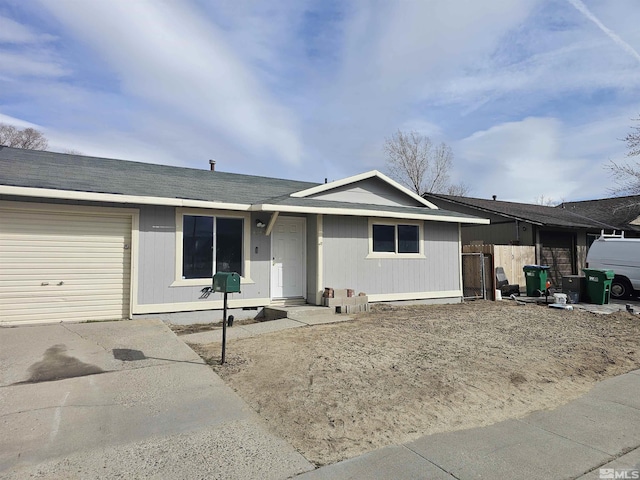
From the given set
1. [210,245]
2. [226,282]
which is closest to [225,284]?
[226,282]

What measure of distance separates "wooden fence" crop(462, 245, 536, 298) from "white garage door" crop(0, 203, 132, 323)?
12.3 m

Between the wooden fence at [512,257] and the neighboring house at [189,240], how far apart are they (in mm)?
3526

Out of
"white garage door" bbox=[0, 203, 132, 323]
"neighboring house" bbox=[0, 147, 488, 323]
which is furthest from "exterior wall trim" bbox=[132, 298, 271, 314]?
"white garage door" bbox=[0, 203, 132, 323]

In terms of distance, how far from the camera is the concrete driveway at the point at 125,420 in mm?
2848

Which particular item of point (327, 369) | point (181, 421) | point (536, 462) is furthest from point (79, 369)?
point (536, 462)

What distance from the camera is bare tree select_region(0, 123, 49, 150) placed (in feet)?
90.8

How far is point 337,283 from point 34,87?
45.5 feet

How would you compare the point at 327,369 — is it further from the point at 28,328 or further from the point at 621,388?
the point at 28,328

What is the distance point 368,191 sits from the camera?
468 inches

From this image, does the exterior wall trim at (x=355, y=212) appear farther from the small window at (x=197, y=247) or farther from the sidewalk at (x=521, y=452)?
the sidewalk at (x=521, y=452)

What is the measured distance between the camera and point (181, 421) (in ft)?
11.7

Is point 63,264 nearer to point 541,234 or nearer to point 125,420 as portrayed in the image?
point 125,420

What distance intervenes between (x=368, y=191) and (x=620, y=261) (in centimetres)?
992

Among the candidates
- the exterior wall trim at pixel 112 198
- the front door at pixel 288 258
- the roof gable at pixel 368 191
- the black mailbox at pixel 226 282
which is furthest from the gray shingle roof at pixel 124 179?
the black mailbox at pixel 226 282
